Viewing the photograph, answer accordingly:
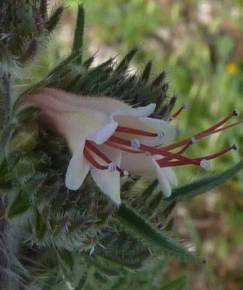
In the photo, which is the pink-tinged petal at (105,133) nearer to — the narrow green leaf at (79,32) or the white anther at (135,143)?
the white anther at (135,143)

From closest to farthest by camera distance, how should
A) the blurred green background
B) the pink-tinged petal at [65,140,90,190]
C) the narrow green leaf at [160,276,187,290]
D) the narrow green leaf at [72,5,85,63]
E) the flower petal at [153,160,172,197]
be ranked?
1. the pink-tinged petal at [65,140,90,190]
2. the flower petal at [153,160,172,197]
3. the narrow green leaf at [72,5,85,63]
4. the narrow green leaf at [160,276,187,290]
5. the blurred green background

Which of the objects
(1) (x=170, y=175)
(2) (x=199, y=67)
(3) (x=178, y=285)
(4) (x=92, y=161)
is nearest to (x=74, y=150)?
(4) (x=92, y=161)

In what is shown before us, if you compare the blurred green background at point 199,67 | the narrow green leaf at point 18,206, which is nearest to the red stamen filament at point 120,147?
the narrow green leaf at point 18,206

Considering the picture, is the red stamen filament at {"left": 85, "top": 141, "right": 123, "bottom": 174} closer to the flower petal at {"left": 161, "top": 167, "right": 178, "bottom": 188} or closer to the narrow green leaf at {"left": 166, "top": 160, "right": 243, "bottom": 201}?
the flower petal at {"left": 161, "top": 167, "right": 178, "bottom": 188}

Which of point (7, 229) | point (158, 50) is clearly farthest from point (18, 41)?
point (158, 50)

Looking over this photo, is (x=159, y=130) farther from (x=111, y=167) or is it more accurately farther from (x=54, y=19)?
(x=54, y=19)

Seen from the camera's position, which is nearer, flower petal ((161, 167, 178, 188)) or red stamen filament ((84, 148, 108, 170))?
red stamen filament ((84, 148, 108, 170))

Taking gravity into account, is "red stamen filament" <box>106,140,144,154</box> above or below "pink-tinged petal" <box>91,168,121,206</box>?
above

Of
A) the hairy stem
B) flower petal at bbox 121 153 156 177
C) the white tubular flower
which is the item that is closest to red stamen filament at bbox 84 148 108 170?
the white tubular flower
